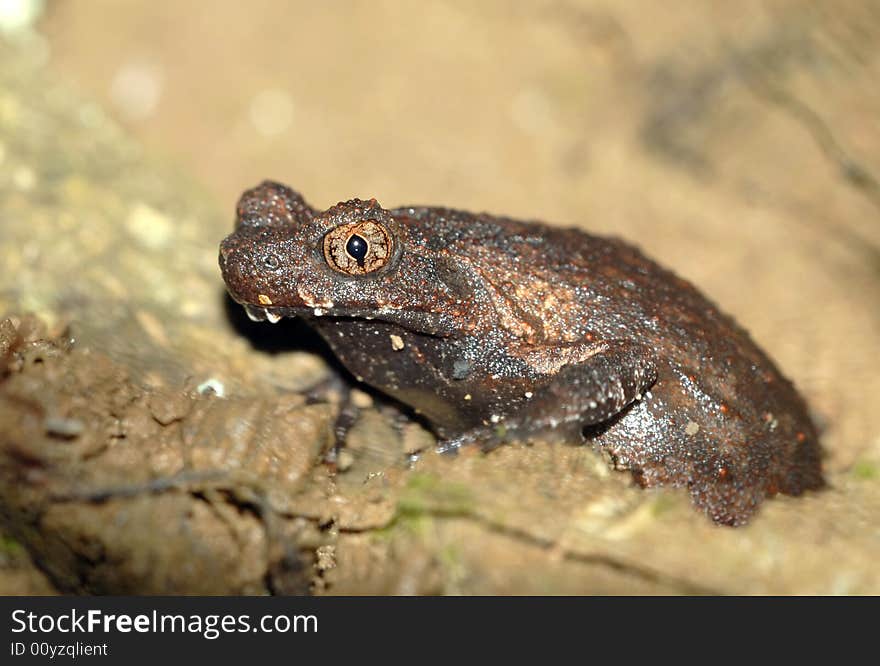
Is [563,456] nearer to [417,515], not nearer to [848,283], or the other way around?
[417,515]

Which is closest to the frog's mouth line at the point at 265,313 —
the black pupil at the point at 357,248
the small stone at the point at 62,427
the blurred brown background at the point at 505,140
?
the black pupil at the point at 357,248

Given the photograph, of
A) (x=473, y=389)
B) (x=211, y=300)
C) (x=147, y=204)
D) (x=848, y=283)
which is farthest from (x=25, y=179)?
(x=848, y=283)

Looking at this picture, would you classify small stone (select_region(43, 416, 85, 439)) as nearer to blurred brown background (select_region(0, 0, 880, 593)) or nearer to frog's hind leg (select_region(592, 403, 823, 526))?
blurred brown background (select_region(0, 0, 880, 593))

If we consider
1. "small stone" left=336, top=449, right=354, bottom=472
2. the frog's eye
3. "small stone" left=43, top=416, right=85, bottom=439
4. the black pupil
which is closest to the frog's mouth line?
the frog's eye

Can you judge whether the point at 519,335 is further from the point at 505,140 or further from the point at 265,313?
the point at 505,140

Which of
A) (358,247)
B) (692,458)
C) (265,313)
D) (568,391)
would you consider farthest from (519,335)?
(265,313)
